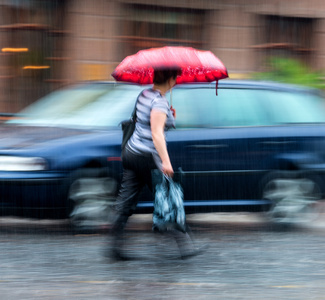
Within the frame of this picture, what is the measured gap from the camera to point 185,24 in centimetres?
1731

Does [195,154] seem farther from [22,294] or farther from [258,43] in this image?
[258,43]

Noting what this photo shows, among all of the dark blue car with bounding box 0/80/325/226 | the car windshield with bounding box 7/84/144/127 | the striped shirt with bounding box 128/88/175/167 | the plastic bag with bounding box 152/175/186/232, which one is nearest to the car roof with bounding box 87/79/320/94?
the dark blue car with bounding box 0/80/325/226

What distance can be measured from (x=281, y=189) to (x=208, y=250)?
4.78ft

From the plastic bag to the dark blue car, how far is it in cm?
145

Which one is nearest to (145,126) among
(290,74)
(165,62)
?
(165,62)

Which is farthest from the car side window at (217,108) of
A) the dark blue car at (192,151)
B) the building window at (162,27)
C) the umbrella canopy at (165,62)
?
the building window at (162,27)

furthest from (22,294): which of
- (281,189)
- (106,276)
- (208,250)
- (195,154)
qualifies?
(281,189)

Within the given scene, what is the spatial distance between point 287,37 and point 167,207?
12.9 metres

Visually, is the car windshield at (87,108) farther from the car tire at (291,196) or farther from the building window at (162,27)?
the building window at (162,27)

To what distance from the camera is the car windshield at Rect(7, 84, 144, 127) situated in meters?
7.79

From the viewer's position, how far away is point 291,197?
799 centimetres

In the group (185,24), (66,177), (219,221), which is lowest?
(219,221)

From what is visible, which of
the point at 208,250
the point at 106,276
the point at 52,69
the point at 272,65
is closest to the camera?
the point at 106,276

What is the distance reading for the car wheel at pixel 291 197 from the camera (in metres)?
7.95
